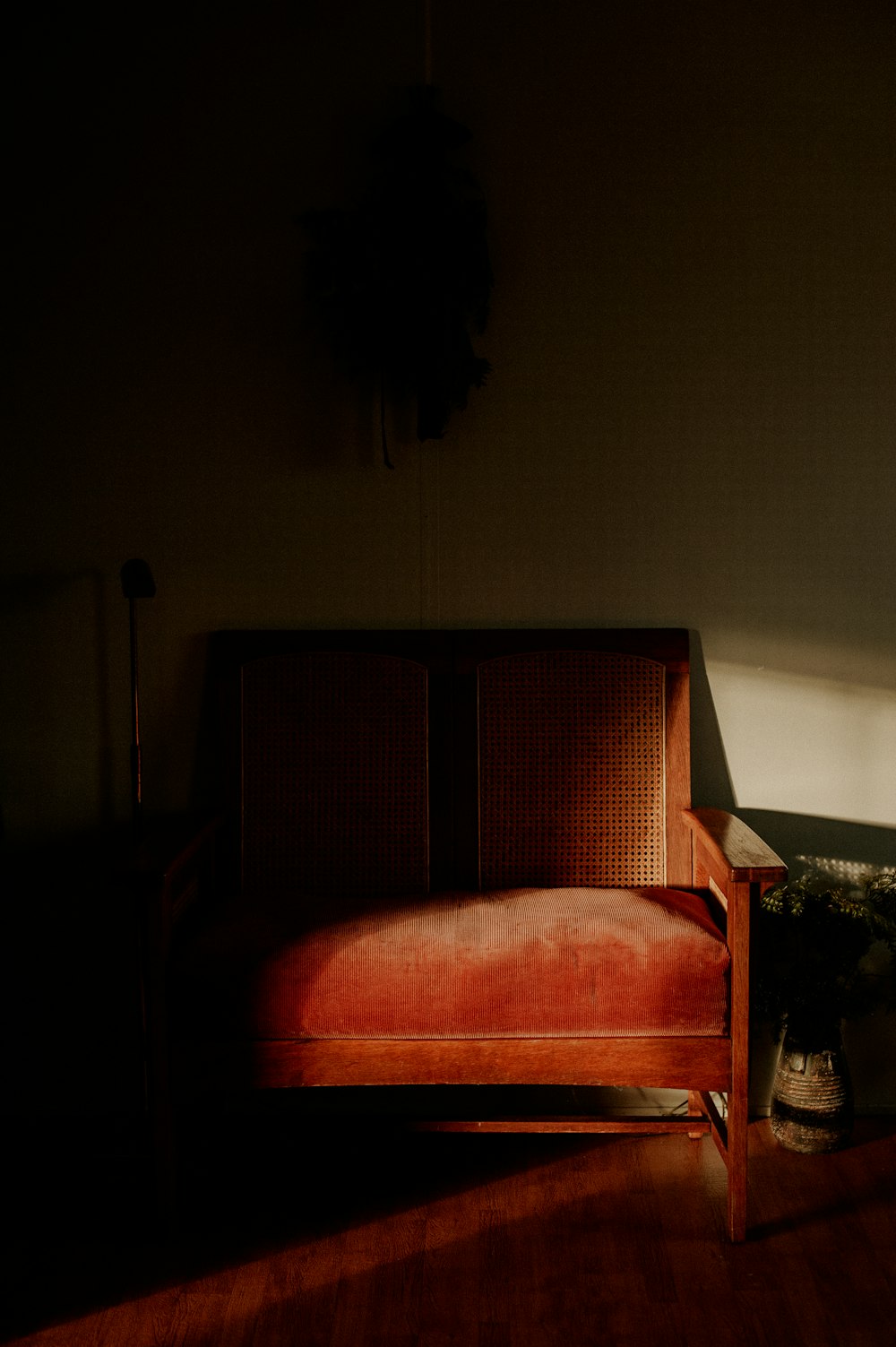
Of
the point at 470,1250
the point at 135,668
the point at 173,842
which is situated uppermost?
the point at 135,668

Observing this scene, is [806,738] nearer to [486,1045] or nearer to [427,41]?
[486,1045]

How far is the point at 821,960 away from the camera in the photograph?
2504 millimetres

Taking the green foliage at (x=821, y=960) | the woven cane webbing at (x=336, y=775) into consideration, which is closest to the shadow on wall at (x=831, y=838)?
the green foliage at (x=821, y=960)

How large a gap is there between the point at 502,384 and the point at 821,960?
1707 mm

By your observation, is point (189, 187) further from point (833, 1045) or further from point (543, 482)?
point (833, 1045)

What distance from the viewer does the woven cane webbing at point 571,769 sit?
2.66 meters

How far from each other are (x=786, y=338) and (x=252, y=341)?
4.78 ft

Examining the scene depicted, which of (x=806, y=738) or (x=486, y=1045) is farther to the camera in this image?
(x=806, y=738)

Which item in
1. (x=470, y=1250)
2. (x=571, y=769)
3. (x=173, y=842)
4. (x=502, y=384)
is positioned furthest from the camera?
(x=502, y=384)

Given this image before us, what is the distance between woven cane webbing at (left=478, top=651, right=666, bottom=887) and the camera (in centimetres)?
266

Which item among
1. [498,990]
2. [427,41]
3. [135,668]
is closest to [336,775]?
[135,668]

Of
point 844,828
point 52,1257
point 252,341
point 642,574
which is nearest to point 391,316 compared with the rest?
point 252,341

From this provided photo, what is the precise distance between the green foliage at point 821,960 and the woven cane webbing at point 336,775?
91 centimetres

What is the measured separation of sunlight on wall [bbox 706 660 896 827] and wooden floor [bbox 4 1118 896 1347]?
89 cm
